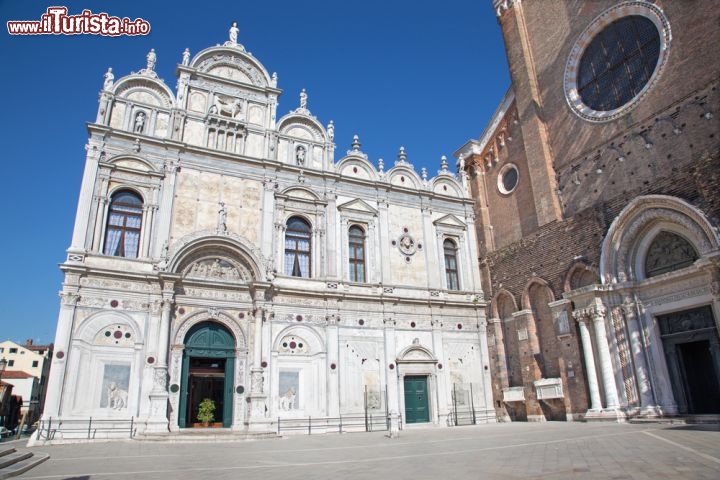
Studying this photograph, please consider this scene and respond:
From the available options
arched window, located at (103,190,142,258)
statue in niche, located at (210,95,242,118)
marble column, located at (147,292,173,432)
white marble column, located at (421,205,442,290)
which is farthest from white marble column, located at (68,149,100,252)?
white marble column, located at (421,205,442,290)

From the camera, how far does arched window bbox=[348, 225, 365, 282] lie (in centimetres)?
2011

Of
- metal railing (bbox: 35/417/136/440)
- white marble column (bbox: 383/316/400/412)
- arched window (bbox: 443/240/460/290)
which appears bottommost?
metal railing (bbox: 35/417/136/440)

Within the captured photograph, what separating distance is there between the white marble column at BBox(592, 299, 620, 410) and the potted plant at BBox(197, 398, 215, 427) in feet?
41.8

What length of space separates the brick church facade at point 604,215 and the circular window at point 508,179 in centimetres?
6

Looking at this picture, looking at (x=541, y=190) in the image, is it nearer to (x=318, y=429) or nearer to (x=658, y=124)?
(x=658, y=124)

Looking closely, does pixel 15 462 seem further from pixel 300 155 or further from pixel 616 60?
pixel 616 60

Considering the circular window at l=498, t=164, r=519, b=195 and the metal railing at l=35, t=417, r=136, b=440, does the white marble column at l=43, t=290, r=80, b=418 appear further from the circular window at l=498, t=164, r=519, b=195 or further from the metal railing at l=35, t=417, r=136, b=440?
the circular window at l=498, t=164, r=519, b=195

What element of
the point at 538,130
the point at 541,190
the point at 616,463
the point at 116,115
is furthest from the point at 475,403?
the point at 116,115

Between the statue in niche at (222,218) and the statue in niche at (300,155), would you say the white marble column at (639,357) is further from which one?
the statue in niche at (222,218)

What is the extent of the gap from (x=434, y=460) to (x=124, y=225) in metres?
13.3

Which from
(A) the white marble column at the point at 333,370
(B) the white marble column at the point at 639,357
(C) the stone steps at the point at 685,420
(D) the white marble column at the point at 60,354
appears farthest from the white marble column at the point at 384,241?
(D) the white marble column at the point at 60,354

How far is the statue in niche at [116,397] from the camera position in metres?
14.6

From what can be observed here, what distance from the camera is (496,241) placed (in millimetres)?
22062

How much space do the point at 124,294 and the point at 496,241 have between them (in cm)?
1509
